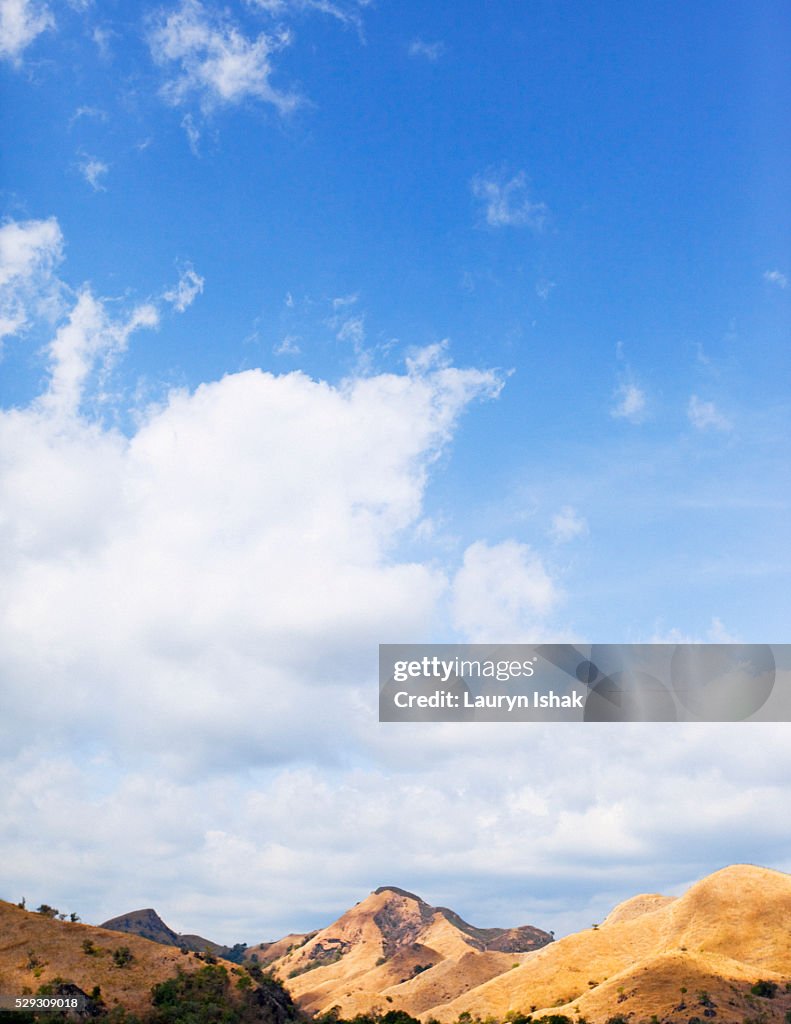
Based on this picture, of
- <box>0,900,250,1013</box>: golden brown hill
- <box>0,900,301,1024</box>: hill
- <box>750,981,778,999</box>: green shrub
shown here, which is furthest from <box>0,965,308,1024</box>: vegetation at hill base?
<box>750,981,778,999</box>: green shrub

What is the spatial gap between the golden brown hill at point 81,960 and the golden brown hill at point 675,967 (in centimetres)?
6464

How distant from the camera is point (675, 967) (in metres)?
148

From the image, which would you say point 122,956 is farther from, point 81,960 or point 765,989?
point 765,989

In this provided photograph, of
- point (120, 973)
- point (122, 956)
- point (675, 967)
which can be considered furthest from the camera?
point (675, 967)

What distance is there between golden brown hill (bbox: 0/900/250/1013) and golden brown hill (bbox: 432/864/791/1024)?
6464 cm

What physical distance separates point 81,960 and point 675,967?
93340 mm

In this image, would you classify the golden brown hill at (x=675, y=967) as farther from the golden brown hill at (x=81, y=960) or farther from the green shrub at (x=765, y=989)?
the golden brown hill at (x=81, y=960)

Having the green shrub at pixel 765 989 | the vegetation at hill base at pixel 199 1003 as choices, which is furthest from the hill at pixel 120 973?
the green shrub at pixel 765 989

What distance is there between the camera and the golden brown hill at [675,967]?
446ft

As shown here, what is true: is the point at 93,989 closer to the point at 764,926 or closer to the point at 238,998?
the point at 238,998

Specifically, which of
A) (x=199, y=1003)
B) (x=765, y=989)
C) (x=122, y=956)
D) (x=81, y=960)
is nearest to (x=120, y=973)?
(x=122, y=956)

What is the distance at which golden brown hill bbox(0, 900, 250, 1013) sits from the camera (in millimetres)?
103438

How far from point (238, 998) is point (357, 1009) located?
83411mm

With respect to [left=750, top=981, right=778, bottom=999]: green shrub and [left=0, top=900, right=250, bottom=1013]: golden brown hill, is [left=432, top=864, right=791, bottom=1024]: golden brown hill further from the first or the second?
[left=0, top=900, right=250, bottom=1013]: golden brown hill
